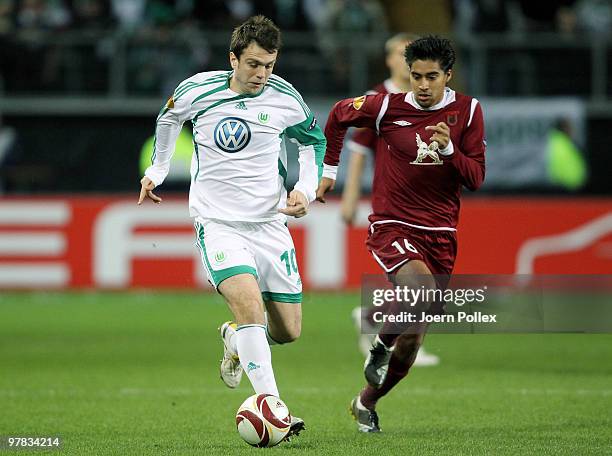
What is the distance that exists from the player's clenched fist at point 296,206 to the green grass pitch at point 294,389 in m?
1.26

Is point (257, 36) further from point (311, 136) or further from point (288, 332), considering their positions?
point (288, 332)

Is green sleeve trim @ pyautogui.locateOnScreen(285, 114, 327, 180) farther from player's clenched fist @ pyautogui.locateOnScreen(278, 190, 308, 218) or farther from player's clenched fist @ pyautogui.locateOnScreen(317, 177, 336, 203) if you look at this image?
player's clenched fist @ pyautogui.locateOnScreen(278, 190, 308, 218)

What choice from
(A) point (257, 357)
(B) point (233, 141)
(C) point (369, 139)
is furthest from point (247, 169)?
(C) point (369, 139)

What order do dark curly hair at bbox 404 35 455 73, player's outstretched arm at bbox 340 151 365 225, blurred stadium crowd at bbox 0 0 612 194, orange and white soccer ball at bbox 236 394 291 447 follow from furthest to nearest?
blurred stadium crowd at bbox 0 0 612 194, player's outstretched arm at bbox 340 151 365 225, dark curly hair at bbox 404 35 455 73, orange and white soccer ball at bbox 236 394 291 447

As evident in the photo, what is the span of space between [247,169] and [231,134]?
0.22m

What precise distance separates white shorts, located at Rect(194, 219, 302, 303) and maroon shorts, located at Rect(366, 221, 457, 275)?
0.55 m

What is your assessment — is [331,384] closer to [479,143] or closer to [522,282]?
[522,282]

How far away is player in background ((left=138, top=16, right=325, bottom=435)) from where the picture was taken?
291 inches

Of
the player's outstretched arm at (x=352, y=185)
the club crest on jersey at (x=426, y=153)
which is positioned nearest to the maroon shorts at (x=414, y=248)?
the club crest on jersey at (x=426, y=153)

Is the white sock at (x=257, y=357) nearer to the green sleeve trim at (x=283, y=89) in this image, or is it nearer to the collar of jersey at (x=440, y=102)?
the green sleeve trim at (x=283, y=89)

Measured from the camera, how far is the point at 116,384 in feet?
33.5

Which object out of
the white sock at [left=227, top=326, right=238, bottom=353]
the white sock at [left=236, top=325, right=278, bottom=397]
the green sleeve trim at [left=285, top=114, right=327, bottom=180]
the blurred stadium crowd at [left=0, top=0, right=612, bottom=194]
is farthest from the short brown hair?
the blurred stadium crowd at [left=0, top=0, right=612, bottom=194]

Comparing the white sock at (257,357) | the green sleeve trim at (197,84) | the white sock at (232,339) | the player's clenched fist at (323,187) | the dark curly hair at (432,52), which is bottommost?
the white sock at (232,339)

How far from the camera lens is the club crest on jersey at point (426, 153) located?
25.3 feet
